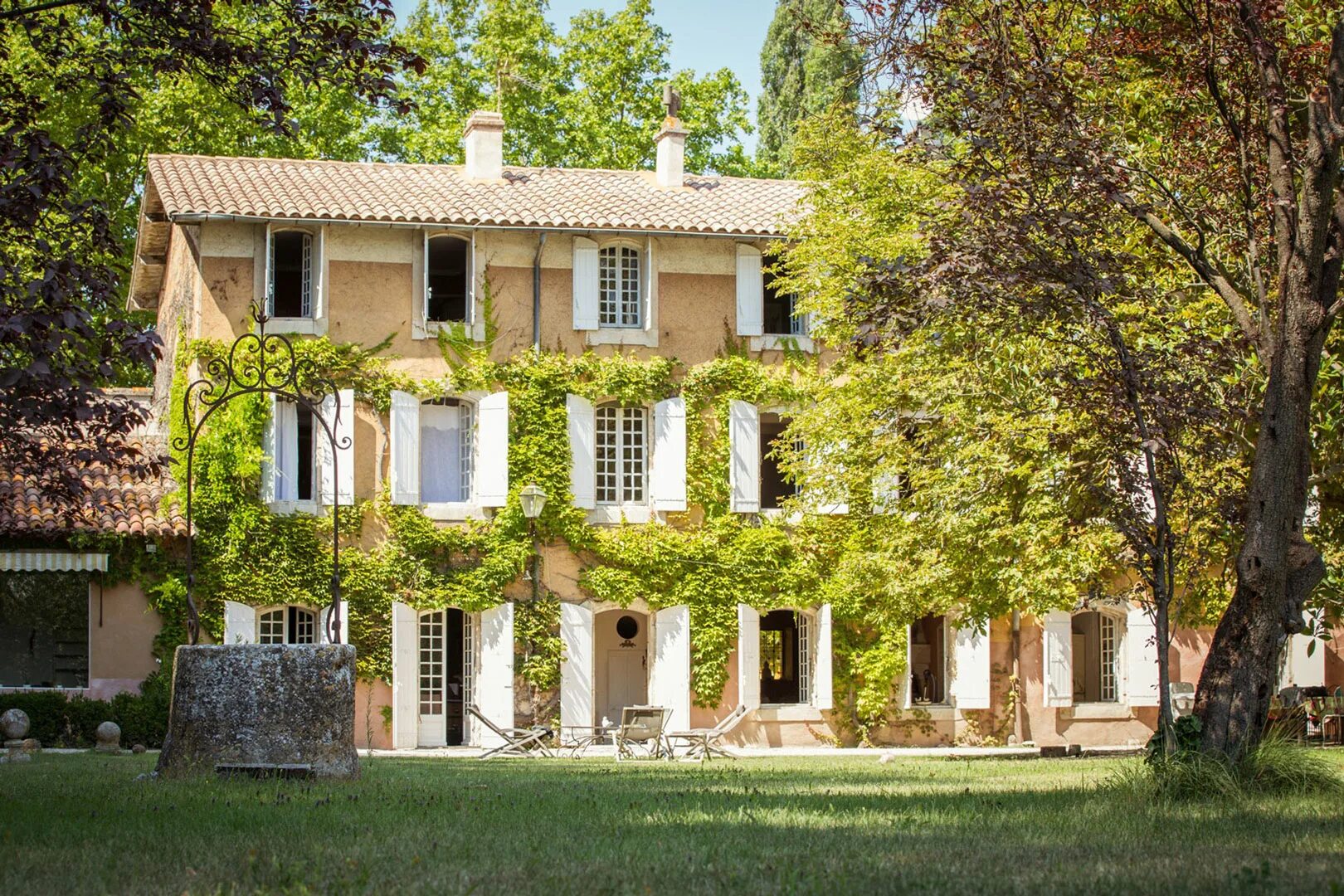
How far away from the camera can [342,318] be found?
24.7 metres

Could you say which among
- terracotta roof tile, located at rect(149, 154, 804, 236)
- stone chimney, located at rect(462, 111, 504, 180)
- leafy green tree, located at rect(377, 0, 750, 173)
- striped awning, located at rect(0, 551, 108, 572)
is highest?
leafy green tree, located at rect(377, 0, 750, 173)

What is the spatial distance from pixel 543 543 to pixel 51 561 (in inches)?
273

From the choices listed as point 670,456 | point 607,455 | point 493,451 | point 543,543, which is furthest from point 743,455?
point 493,451

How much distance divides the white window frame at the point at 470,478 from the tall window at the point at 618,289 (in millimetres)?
2471

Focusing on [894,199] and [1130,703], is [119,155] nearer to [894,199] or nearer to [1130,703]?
[894,199]

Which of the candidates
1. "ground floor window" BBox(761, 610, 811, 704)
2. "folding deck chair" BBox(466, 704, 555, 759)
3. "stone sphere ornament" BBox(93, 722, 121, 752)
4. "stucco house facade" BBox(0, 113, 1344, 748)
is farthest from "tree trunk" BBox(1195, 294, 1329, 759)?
"ground floor window" BBox(761, 610, 811, 704)

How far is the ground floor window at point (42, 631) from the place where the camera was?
23.2 meters

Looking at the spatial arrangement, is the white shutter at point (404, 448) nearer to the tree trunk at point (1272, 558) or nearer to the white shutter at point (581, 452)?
the white shutter at point (581, 452)

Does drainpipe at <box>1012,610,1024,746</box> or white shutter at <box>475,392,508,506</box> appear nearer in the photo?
white shutter at <box>475,392,508,506</box>

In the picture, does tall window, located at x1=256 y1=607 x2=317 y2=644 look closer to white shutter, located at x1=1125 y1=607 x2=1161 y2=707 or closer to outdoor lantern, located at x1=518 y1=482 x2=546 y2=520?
outdoor lantern, located at x1=518 y1=482 x2=546 y2=520

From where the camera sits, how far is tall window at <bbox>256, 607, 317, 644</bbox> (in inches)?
963

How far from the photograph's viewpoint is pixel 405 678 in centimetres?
2419

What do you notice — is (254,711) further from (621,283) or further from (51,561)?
(621,283)

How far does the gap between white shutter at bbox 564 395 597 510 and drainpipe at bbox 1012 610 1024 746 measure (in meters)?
6.96
